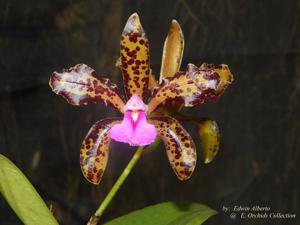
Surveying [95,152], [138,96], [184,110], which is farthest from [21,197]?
[184,110]

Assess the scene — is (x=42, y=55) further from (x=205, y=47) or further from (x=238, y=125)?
(x=238, y=125)

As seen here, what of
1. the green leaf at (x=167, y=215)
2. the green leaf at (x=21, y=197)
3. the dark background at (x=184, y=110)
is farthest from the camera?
the dark background at (x=184, y=110)

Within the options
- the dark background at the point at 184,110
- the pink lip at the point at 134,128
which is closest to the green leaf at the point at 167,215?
the pink lip at the point at 134,128

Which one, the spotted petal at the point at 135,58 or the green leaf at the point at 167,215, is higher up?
the spotted petal at the point at 135,58

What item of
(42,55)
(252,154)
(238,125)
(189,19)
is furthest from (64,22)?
(252,154)

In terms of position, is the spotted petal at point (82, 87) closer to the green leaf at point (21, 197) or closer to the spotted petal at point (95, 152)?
the spotted petal at point (95, 152)

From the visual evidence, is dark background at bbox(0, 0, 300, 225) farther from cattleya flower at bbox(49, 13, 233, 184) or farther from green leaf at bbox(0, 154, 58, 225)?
green leaf at bbox(0, 154, 58, 225)
